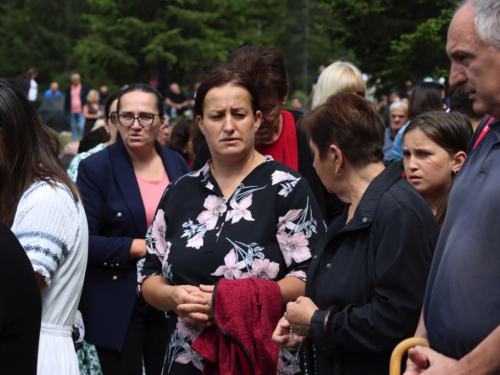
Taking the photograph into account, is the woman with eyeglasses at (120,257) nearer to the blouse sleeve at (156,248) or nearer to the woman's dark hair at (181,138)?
the blouse sleeve at (156,248)

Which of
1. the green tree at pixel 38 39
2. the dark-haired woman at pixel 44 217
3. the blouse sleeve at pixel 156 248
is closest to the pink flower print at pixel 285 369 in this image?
the blouse sleeve at pixel 156 248

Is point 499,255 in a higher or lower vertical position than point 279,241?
higher

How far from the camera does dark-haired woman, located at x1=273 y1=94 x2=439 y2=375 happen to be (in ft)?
11.1

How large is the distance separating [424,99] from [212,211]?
4.04 m

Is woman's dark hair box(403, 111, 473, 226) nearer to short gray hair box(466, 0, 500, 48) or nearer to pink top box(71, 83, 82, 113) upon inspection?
short gray hair box(466, 0, 500, 48)

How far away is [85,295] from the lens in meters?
5.50

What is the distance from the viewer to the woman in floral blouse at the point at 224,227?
3947 millimetres

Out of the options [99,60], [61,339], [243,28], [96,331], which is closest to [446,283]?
[61,339]

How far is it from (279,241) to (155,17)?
138ft

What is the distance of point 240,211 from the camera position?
13.2 ft

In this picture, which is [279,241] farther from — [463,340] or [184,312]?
[463,340]

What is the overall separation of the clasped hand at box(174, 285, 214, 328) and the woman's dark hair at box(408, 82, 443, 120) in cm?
414

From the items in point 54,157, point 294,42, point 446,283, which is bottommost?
point 294,42

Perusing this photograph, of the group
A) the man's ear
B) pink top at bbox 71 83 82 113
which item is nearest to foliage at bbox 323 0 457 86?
pink top at bbox 71 83 82 113
